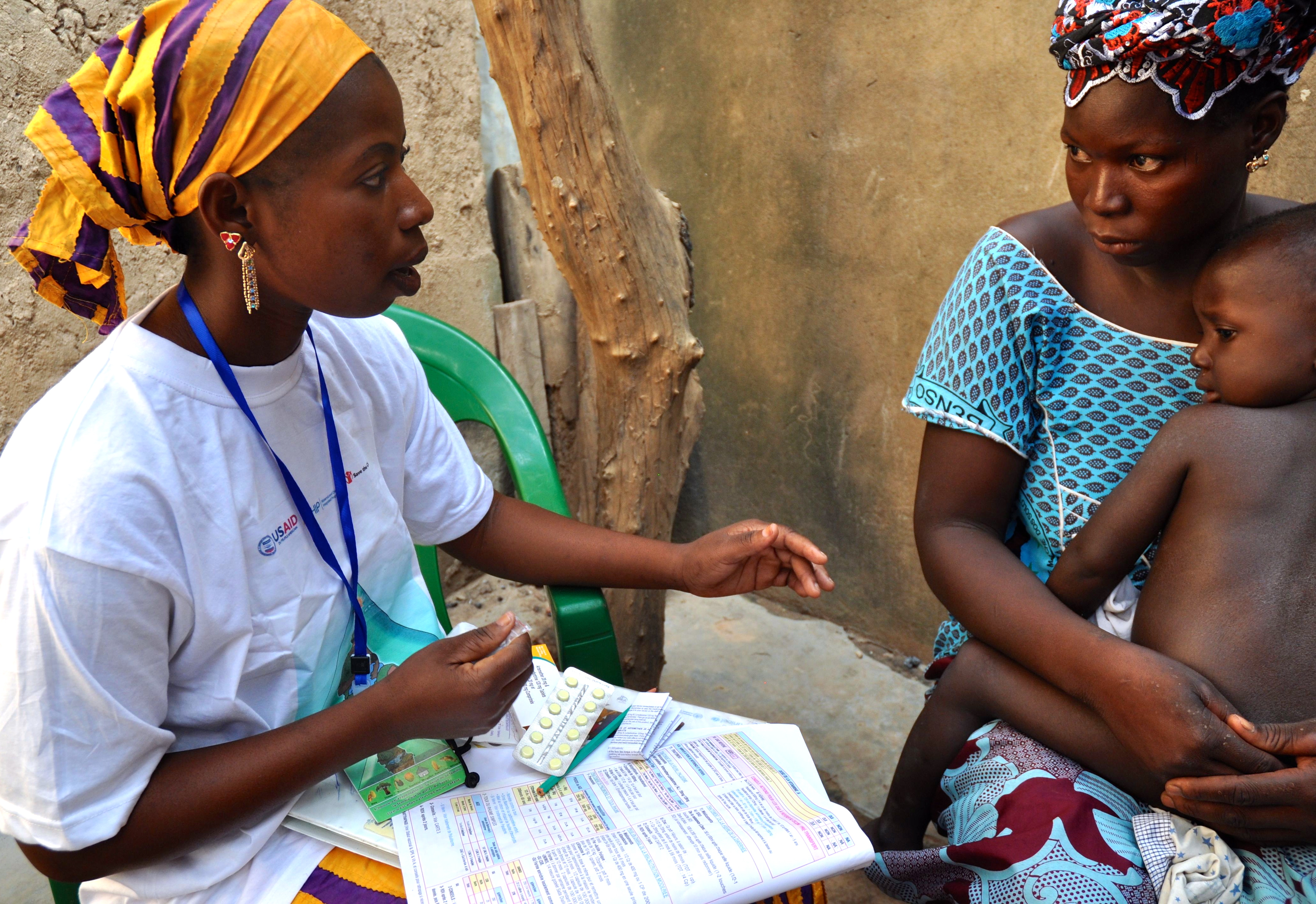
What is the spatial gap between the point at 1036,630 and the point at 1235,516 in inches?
12.8

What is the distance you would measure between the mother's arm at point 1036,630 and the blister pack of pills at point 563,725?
0.62m

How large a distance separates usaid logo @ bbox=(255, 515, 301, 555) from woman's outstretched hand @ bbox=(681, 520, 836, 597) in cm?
62

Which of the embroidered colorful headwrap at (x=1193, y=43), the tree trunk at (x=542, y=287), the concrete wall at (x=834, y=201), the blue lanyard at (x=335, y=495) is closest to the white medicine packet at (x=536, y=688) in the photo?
the blue lanyard at (x=335, y=495)

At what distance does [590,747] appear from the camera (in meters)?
1.39

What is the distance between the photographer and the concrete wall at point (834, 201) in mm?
2543

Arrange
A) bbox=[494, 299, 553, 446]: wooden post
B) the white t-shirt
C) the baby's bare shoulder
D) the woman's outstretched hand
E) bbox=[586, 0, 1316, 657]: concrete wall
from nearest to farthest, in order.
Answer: the white t-shirt, the baby's bare shoulder, the woman's outstretched hand, bbox=[586, 0, 1316, 657]: concrete wall, bbox=[494, 299, 553, 446]: wooden post

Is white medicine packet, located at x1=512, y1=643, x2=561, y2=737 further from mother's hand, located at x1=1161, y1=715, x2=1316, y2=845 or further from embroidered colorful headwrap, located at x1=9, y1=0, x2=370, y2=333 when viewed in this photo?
mother's hand, located at x1=1161, y1=715, x2=1316, y2=845

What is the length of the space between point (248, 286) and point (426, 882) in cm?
76

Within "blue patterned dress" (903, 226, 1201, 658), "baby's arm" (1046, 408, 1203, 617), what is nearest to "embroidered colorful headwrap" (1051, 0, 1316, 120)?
"blue patterned dress" (903, 226, 1201, 658)

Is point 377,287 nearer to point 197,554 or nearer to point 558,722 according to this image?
point 197,554

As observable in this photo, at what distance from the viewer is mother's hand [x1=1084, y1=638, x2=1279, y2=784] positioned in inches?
48.7

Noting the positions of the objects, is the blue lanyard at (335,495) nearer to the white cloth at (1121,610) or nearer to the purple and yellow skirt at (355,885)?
the purple and yellow skirt at (355,885)

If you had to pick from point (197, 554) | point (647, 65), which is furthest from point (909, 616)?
point (197, 554)

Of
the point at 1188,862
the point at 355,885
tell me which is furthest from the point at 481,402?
the point at 1188,862
